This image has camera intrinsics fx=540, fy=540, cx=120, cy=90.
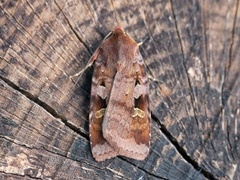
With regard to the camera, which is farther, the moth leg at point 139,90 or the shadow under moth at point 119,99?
the moth leg at point 139,90

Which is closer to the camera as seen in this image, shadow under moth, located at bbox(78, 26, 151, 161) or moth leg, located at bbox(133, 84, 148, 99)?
shadow under moth, located at bbox(78, 26, 151, 161)

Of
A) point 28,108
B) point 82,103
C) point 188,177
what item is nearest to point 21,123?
point 28,108

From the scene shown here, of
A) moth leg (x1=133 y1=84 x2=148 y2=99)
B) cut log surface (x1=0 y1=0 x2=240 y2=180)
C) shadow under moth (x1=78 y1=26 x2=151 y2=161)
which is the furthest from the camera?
moth leg (x1=133 y1=84 x2=148 y2=99)

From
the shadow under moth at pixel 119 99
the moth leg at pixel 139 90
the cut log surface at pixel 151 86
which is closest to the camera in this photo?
the cut log surface at pixel 151 86

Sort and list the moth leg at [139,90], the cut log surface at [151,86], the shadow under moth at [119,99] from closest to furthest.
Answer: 1. the cut log surface at [151,86]
2. the shadow under moth at [119,99]
3. the moth leg at [139,90]

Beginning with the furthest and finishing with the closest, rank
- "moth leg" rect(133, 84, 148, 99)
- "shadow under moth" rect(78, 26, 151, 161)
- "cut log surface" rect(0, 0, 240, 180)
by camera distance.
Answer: "moth leg" rect(133, 84, 148, 99)
"shadow under moth" rect(78, 26, 151, 161)
"cut log surface" rect(0, 0, 240, 180)

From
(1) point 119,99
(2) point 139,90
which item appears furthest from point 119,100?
(2) point 139,90
